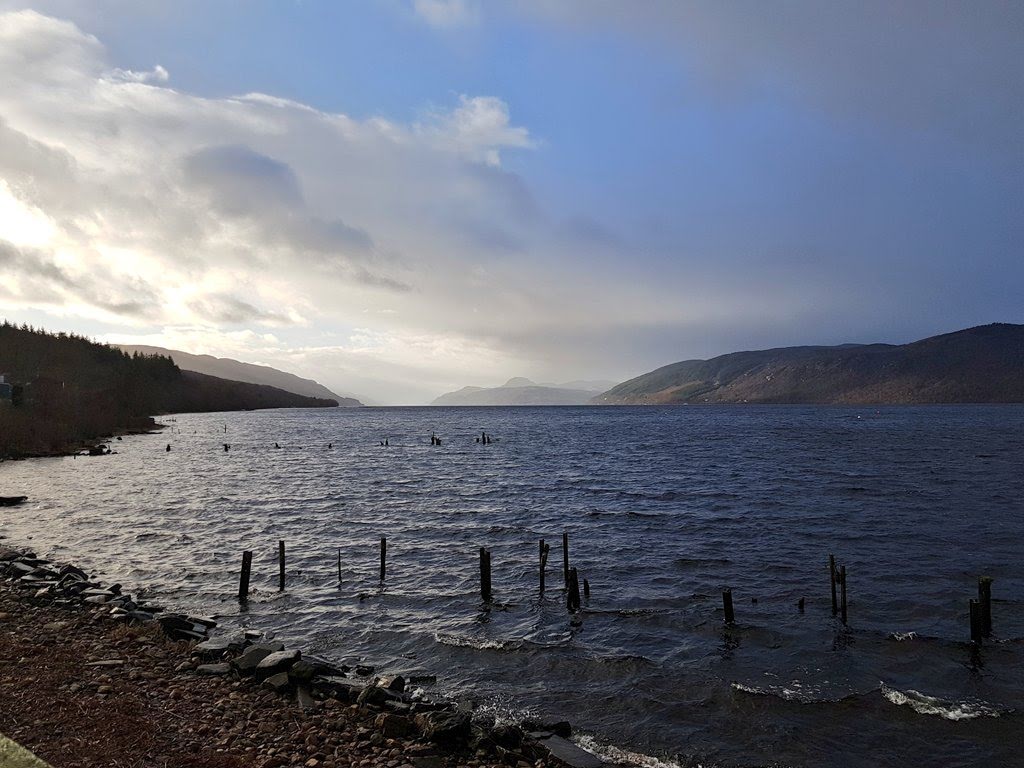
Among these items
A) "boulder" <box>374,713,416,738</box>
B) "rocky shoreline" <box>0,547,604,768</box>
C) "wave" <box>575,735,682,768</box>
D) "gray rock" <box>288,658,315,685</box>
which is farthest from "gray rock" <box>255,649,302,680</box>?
"wave" <box>575,735,682,768</box>

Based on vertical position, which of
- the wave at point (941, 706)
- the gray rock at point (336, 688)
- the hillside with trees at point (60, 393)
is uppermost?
the hillside with trees at point (60, 393)

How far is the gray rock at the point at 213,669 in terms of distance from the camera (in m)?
15.4

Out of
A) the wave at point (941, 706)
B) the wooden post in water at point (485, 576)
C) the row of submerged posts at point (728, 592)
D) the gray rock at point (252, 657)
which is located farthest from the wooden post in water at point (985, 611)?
the gray rock at point (252, 657)

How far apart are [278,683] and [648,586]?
15966mm

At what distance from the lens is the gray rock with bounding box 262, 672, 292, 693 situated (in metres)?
14.5

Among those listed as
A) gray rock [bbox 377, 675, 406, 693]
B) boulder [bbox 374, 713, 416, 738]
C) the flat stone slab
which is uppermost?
the flat stone slab

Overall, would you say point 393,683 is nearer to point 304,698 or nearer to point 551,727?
point 304,698

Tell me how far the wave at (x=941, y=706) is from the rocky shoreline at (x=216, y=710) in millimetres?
8935

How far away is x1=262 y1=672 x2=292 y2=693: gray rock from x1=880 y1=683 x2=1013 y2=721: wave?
1567 cm

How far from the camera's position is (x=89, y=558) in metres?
29.5

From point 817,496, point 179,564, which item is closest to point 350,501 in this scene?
point 179,564

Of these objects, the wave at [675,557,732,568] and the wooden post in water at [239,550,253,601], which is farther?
the wave at [675,557,732,568]

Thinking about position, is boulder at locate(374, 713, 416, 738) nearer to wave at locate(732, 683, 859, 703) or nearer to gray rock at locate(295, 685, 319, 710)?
gray rock at locate(295, 685, 319, 710)

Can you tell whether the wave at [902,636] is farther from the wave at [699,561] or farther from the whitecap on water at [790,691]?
the wave at [699,561]
